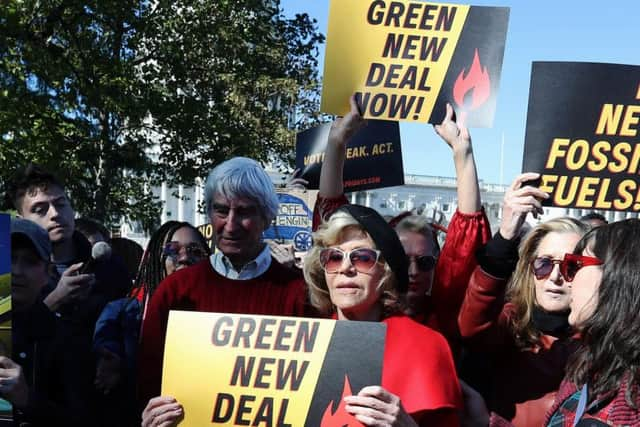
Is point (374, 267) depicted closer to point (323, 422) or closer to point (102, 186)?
point (323, 422)

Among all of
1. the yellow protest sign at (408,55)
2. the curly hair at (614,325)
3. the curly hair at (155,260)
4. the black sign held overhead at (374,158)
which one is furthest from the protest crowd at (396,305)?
the black sign held overhead at (374,158)

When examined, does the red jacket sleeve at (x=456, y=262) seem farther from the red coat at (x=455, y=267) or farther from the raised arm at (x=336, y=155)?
the raised arm at (x=336, y=155)

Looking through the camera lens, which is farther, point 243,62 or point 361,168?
point 243,62

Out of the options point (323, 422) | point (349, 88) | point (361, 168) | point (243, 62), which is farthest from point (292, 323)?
point (243, 62)

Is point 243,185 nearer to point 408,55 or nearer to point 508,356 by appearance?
point 408,55

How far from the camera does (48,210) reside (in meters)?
4.44

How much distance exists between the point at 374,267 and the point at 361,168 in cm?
422

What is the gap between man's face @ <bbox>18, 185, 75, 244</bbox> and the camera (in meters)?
4.41

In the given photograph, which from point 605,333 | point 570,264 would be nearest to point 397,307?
point 570,264

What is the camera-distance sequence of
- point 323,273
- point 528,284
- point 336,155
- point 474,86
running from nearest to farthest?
point 323,273 → point 528,284 → point 474,86 → point 336,155

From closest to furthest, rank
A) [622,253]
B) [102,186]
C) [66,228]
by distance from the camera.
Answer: [622,253], [66,228], [102,186]

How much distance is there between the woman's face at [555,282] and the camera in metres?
3.39

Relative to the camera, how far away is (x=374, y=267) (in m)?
3.01

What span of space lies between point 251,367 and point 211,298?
717 millimetres
